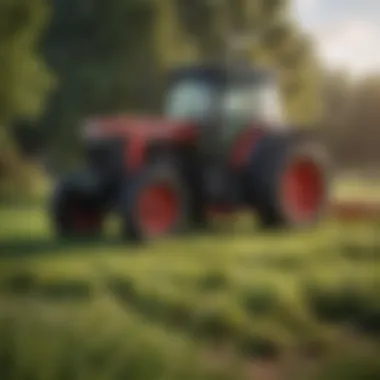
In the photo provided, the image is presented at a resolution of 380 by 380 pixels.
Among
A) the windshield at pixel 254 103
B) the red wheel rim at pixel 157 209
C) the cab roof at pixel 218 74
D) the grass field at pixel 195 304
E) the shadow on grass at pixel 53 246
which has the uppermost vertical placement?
the cab roof at pixel 218 74

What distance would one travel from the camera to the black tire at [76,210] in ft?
5.16

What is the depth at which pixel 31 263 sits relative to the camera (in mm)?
1582

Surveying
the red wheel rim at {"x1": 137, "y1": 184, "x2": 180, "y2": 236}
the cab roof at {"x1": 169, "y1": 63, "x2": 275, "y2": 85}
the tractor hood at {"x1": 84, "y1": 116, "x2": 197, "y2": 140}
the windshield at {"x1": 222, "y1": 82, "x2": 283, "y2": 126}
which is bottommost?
the red wheel rim at {"x1": 137, "y1": 184, "x2": 180, "y2": 236}

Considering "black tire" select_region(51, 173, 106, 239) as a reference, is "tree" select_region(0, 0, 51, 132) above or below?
above

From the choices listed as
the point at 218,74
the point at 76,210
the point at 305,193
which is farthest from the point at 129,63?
the point at 305,193

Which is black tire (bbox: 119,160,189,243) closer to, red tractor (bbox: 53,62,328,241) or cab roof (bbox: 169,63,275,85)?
red tractor (bbox: 53,62,328,241)

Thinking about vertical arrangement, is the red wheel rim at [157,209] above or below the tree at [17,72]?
below

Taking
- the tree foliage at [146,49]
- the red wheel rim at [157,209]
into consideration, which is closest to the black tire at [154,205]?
the red wheel rim at [157,209]

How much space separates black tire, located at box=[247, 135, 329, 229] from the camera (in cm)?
158

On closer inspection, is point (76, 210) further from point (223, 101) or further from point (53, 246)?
point (223, 101)

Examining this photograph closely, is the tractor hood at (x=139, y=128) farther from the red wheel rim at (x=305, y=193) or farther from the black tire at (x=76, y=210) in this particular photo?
the red wheel rim at (x=305, y=193)

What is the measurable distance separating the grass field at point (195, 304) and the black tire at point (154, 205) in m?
0.02

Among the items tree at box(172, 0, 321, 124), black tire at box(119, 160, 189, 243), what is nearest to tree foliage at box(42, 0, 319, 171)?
tree at box(172, 0, 321, 124)

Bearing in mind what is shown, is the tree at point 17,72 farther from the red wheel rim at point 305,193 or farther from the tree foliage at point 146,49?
the red wheel rim at point 305,193
